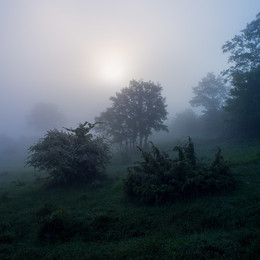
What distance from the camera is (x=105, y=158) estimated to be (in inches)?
669

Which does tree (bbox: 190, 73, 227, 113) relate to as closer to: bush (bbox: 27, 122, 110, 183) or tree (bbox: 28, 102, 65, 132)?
bush (bbox: 27, 122, 110, 183)

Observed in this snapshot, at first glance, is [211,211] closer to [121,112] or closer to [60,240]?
[60,240]

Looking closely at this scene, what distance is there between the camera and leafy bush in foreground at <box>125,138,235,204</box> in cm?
926

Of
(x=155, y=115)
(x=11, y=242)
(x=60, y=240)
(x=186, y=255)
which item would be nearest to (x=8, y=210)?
(x=11, y=242)

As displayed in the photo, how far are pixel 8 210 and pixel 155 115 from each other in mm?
26422

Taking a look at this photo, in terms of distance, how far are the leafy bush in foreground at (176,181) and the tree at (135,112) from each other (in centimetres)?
2120

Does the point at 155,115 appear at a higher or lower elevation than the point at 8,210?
higher

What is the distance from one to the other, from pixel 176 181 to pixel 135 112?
2402cm

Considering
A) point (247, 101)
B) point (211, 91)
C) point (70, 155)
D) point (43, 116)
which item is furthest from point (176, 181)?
point (43, 116)

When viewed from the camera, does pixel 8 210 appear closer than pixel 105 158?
Yes

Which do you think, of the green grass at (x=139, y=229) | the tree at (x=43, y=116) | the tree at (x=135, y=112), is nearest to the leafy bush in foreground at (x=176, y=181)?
the green grass at (x=139, y=229)

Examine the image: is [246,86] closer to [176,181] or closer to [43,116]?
[176,181]

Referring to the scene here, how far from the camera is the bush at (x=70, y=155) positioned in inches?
585

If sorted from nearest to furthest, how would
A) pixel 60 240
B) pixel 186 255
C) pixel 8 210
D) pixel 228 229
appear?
pixel 186 255 → pixel 228 229 → pixel 60 240 → pixel 8 210
